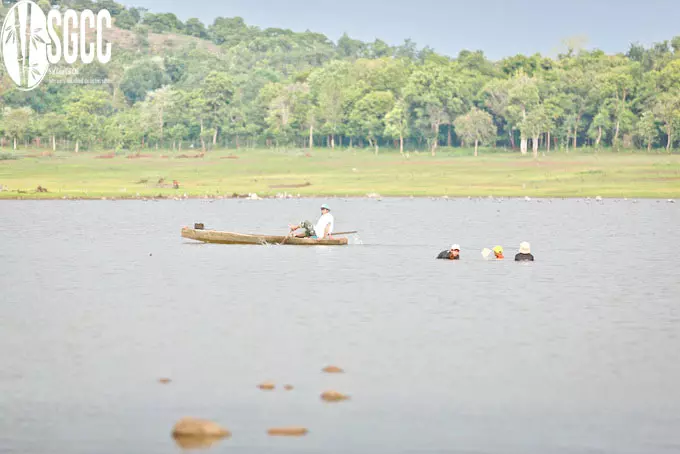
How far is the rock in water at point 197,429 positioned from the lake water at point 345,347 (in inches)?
9.0

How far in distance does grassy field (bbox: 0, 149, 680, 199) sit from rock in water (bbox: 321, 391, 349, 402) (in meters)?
70.0

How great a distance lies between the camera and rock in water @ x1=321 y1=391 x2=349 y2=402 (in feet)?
58.9

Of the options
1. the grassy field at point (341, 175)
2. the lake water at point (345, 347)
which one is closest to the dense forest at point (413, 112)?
the grassy field at point (341, 175)

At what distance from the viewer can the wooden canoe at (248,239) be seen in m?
43.9

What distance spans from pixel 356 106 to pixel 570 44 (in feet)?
140

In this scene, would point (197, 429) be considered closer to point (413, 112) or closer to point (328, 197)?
point (328, 197)

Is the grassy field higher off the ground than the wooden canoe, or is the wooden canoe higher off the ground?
the grassy field

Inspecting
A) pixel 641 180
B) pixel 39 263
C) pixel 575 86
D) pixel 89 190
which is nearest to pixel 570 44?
pixel 575 86

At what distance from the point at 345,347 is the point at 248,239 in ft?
75.6

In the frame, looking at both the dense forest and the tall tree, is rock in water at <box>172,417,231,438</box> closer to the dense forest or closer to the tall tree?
the dense forest

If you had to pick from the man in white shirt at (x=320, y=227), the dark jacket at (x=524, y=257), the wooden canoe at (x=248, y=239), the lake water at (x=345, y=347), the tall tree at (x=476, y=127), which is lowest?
the lake water at (x=345, y=347)

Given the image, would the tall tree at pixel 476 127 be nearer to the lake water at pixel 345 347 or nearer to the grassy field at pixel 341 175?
the grassy field at pixel 341 175

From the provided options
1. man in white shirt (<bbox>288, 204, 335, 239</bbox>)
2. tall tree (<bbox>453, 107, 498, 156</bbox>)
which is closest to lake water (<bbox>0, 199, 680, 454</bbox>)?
man in white shirt (<bbox>288, 204, 335, 239</bbox>)

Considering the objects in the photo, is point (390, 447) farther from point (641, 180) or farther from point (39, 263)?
point (641, 180)
